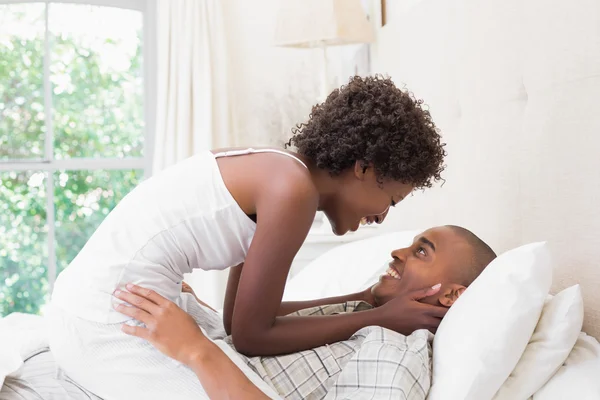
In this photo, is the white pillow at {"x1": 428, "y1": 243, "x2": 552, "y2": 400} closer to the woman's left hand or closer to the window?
the woman's left hand

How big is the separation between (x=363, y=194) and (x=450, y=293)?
0.94ft

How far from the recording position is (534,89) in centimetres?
151

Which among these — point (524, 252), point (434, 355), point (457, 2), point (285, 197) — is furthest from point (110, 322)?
point (457, 2)

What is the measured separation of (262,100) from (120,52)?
2.57ft

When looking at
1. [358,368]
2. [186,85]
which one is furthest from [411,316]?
[186,85]

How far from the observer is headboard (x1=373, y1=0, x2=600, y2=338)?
4.33 feet

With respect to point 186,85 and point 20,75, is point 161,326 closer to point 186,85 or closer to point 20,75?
point 186,85

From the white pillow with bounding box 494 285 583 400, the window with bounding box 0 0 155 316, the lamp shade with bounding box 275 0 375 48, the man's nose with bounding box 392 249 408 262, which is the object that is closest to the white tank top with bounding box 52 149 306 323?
the man's nose with bounding box 392 249 408 262

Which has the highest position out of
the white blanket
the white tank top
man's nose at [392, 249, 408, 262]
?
the white tank top

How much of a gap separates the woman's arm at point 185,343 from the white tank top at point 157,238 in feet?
0.12

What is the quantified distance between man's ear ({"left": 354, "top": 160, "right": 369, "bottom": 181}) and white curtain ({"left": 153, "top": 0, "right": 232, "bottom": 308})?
6.65 ft

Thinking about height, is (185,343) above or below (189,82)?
below

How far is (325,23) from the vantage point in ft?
9.13

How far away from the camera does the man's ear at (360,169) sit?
1.38 meters
